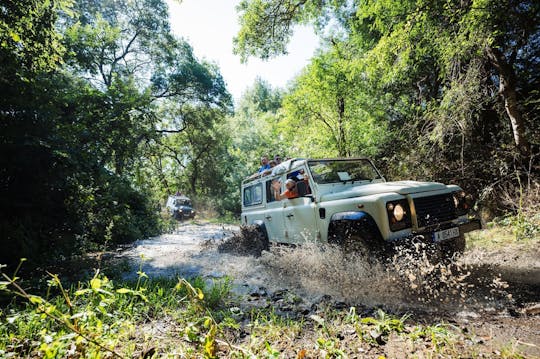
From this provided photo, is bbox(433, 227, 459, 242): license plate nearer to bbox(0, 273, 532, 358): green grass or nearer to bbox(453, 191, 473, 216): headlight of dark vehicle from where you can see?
bbox(453, 191, 473, 216): headlight of dark vehicle

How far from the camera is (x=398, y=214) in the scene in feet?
11.8

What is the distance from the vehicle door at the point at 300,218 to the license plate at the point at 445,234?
5.54ft

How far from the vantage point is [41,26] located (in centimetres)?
584

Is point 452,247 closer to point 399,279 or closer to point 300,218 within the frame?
point 399,279

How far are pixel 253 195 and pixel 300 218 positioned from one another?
2383 mm

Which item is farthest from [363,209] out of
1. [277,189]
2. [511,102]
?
[511,102]

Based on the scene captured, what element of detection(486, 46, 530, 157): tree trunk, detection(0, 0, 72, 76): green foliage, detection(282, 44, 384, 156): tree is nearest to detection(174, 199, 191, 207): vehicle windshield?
detection(282, 44, 384, 156): tree

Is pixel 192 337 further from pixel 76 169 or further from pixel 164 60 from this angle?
pixel 164 60

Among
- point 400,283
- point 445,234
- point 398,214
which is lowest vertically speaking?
point 400,283

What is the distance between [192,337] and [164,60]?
1968 centimetres

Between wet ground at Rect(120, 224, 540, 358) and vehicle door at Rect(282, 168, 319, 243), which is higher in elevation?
vehicle door at Rect(282, 168, 319, 243)

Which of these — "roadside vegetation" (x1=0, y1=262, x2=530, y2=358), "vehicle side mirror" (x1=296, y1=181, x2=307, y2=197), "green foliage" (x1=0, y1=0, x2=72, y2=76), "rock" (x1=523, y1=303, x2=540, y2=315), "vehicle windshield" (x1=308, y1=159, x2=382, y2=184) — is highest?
"green foliage" (x1=0, y1=0, x2=72, y2=76)

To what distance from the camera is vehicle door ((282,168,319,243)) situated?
15.2 ft

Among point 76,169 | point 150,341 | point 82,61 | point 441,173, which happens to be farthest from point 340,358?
point 82,61
